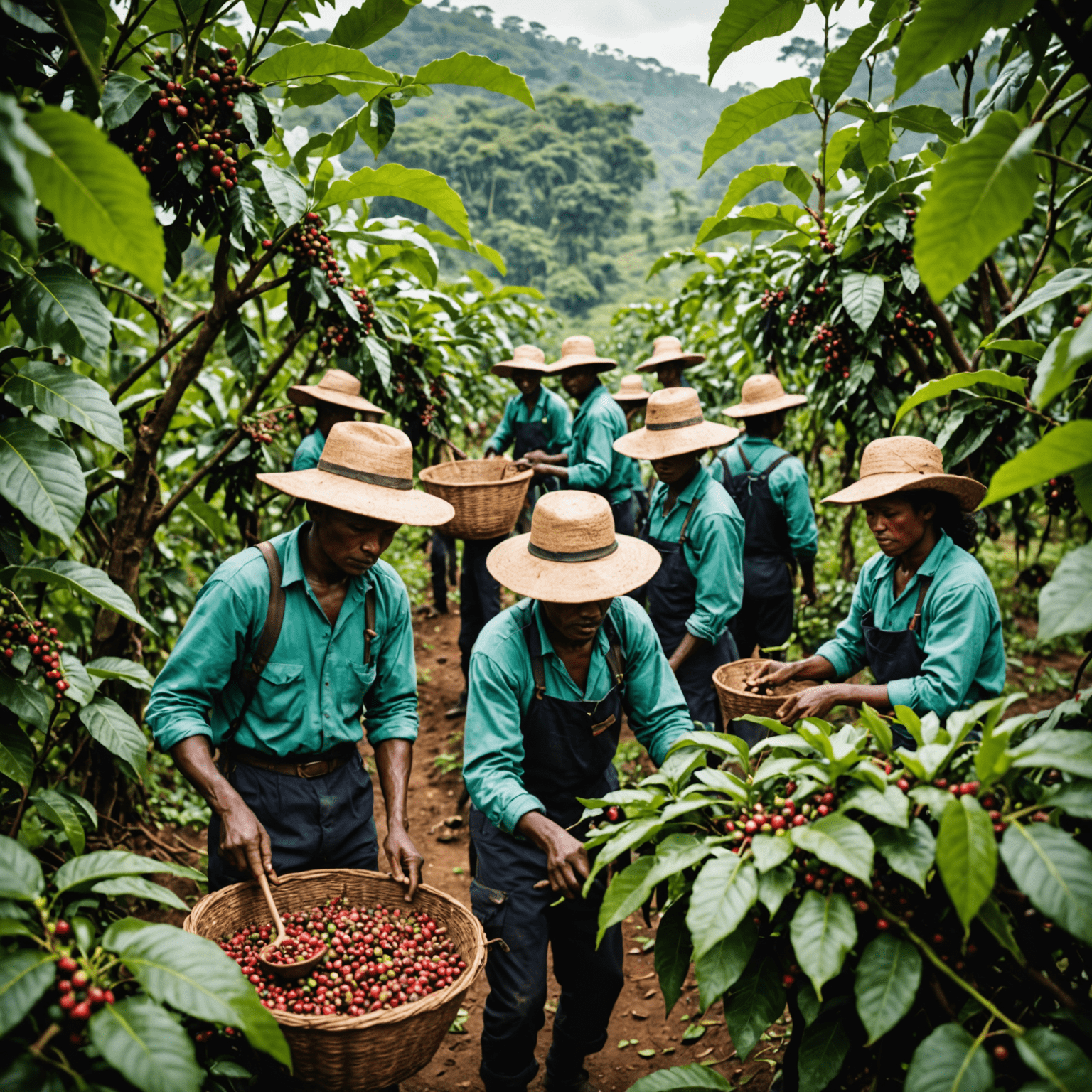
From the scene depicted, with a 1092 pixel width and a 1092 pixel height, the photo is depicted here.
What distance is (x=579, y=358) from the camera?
18.8 ft

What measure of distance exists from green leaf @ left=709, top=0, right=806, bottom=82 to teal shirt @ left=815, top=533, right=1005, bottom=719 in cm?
164

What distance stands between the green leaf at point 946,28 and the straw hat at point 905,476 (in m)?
1.53

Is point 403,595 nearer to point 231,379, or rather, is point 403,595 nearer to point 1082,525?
point 231,379

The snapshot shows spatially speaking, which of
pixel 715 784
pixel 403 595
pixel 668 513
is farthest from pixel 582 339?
pixel 715 784

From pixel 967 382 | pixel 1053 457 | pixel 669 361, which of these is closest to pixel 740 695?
pixel 967 382

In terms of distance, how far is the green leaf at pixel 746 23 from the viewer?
1.80m

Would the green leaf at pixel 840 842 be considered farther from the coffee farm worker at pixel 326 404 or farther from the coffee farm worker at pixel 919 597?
the coffee farm worker at pixel 326 404

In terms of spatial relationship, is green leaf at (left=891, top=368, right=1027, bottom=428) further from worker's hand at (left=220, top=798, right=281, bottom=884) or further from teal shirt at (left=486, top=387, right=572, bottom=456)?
teal shirt at (left=486, top=387, right=572, bottom=456)

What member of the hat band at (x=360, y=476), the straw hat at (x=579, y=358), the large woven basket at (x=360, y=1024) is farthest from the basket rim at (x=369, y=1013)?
the straw hat at (x=579, y=358)

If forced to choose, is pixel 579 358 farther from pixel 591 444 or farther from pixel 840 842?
pixel 840 842

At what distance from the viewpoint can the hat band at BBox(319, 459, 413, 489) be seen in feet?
7.77

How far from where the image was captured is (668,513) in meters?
3.99

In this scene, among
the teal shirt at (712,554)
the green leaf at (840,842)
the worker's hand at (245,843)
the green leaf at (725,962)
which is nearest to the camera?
the green leaf at (840,842)

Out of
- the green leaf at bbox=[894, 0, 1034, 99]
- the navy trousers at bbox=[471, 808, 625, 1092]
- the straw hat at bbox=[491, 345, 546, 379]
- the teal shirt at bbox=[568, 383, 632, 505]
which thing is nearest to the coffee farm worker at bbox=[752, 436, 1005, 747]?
the navy trousers at bbox=[471, 808, 625, 1092]
